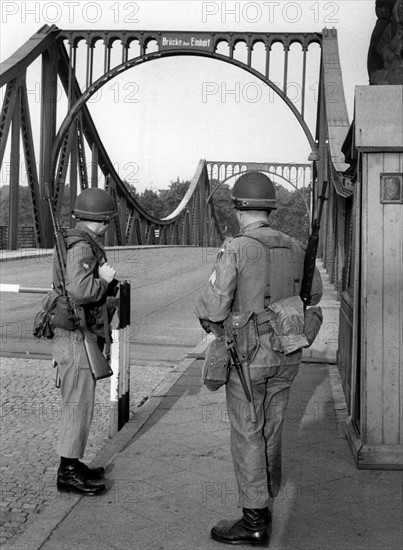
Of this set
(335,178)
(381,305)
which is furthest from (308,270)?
(335,178)

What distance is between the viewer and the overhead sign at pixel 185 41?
87.3 ft

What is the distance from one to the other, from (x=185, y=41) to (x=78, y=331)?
2417cm

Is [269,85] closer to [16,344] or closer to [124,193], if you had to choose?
[124,193]

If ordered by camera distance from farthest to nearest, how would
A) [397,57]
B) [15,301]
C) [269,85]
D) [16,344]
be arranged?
[269,85], [15,301], [16,344], [397,57]

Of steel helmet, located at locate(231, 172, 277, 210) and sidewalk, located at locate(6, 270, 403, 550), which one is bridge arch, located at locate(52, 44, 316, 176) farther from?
steel helmet, located at locate(231, 172, 277, 210)

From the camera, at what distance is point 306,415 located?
17.5 ft

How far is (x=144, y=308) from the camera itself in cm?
1270

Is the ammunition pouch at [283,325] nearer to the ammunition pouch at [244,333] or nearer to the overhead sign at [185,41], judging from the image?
the ammunition pouch at [244,333]

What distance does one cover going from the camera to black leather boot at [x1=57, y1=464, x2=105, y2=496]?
381 cm

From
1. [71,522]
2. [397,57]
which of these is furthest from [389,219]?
[71,522]

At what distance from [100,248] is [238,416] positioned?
3.90 ft

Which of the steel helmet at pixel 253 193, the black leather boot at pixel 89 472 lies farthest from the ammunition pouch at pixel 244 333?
the black leather boot at pixel 89 472

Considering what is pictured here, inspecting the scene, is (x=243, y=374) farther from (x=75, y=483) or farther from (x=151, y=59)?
(x=151, y=59)

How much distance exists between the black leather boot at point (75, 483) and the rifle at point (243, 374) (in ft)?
3.21
